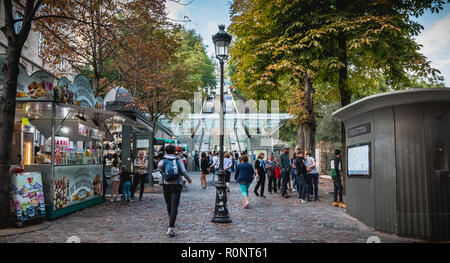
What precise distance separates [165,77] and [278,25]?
1137 centimetres

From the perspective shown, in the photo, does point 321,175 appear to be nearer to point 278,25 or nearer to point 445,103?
point 278,25

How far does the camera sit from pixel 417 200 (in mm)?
6973

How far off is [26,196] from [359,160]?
319 inches

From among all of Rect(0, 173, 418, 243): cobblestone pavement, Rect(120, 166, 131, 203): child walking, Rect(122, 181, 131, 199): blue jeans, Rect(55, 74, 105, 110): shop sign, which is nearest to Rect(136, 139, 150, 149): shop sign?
Rect(120, 166, 131, 203): child walking

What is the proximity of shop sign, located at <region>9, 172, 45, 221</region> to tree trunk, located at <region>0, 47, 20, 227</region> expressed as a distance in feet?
0.58

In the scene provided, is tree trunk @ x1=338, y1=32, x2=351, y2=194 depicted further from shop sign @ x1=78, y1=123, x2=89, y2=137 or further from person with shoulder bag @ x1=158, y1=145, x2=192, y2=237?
shop sign @ x1=78, y1=123, x2=89, y2=137


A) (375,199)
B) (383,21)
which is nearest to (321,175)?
(383,21)

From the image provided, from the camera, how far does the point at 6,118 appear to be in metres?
8.09

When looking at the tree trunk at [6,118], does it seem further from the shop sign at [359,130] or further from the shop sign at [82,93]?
the shop sign at [359,130]

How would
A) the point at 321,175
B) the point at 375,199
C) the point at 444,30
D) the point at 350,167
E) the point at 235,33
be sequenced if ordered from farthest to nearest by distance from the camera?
the point at 321,175, the point at 235,33, the point at 444,30, the point at 350,167, the point at 375,199

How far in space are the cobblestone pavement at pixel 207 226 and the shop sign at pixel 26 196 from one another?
588 millimetres

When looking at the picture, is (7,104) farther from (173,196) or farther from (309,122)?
(309,122)

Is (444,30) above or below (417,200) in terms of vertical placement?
above

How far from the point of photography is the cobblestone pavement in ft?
23.1
